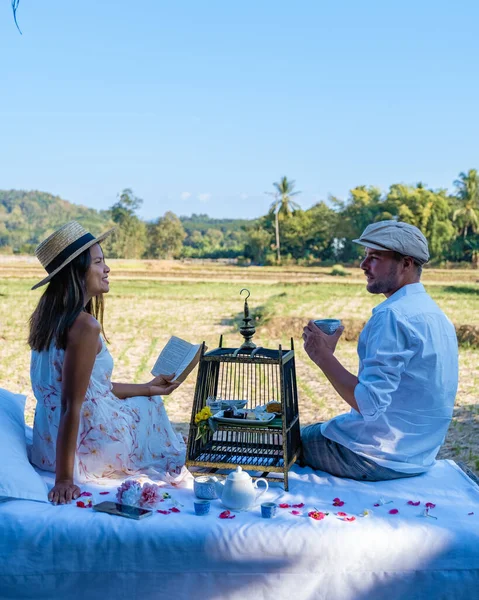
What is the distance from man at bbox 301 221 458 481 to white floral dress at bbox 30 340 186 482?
673mm

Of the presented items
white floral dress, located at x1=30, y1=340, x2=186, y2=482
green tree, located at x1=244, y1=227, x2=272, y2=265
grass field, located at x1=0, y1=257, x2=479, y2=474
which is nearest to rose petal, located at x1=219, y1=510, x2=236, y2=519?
white floral dress, located at x1=30, y1=340, x2=186, y2=482

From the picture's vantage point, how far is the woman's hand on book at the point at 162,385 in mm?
2908

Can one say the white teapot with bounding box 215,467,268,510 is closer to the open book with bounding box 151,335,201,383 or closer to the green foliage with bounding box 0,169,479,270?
the open book with bounding box 151,335,201,383

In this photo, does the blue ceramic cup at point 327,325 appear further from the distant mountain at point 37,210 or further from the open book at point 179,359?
the distant mountain at point 37,210

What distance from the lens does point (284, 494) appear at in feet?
8.48

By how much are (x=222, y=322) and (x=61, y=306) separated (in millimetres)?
12247

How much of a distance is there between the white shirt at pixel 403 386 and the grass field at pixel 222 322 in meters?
1.95

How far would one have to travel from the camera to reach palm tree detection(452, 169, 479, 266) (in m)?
48.3

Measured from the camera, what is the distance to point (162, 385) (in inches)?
117

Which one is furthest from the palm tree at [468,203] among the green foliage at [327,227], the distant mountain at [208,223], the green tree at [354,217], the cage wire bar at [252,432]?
the distant mountain at [208,223]

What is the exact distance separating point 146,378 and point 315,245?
4514 cm

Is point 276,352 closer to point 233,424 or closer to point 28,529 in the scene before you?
point 233,424

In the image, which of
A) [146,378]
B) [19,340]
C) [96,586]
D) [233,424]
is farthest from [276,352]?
[19,340]

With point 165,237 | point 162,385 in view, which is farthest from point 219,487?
point 165,237
